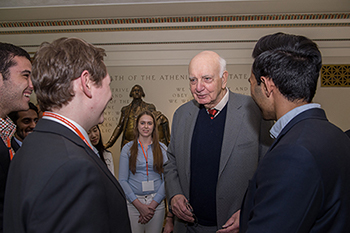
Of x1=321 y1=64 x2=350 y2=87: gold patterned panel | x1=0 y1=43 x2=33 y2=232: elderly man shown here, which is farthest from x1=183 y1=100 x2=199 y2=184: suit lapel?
x1=321 y1=64 x2=350 y2=87: gold patterned panel

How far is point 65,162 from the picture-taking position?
2.76 feet

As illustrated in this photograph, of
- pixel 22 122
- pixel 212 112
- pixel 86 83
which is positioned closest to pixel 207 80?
pixel 212 112

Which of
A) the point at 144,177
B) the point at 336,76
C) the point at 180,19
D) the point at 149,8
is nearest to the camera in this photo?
the point at 144,177

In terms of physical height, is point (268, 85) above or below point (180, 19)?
below

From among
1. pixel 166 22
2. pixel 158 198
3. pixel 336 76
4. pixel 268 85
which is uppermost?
pixel 166 22

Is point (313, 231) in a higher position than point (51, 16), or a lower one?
lower

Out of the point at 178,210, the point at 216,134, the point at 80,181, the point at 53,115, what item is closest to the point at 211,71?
the point at 216,134

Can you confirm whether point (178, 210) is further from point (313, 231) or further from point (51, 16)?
point (51, 16)

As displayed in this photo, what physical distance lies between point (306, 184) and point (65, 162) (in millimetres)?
831

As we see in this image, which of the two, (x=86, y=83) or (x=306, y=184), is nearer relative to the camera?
(x=306, y=184)

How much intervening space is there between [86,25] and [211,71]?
16.2ft

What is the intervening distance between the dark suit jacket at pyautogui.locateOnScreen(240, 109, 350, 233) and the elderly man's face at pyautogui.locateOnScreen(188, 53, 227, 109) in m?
1.05

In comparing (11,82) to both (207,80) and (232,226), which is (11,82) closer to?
(207,80)

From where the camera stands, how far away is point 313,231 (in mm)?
964
